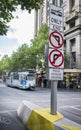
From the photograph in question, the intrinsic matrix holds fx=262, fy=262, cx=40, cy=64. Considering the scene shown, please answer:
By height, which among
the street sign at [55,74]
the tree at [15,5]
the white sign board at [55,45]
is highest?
the tree at [15,5]

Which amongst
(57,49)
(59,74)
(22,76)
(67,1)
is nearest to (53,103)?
(59,74)

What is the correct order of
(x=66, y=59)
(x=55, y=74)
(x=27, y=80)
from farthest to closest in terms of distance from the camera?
(x=66, y=59) → (x=27, y=80) → (x=55, y=74)

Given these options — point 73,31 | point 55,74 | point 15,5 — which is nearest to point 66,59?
point 73,31

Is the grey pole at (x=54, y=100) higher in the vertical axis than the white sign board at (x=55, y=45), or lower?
lower

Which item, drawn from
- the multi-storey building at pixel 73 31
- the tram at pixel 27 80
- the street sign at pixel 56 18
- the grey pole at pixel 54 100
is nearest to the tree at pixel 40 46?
the multi-storey building at pixel 73 31

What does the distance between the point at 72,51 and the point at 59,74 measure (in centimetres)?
4471

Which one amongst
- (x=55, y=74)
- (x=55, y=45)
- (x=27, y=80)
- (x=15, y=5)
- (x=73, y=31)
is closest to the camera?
(x=55, y=74)

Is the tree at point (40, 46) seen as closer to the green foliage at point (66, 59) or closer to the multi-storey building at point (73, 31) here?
the multi-storey building at point (73, 31)

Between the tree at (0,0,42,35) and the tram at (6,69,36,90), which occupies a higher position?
the tree at (0,0,42,35)

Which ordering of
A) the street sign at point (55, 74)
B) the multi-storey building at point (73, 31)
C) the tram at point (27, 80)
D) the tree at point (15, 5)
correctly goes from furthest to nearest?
the multi-storey building at point (73, 31)
the tram at point (27, 80)
the tree at point (15, 5)
the street sign at point (55, 74)

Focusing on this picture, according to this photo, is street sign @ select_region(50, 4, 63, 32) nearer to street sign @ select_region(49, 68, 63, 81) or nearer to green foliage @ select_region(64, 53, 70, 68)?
street sign @ select_region(49, 68, 63, 81)

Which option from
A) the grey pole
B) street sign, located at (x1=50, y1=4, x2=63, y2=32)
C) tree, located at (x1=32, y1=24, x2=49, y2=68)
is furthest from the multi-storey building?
the grey pole

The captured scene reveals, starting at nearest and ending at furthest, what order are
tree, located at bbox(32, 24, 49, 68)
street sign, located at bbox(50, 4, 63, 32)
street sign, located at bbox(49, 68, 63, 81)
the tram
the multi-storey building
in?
1. street sign, located at bbox(49, 68, 63, 81)
2. street sign, located at bbox(50, 4, 63, 32)
3. the tram
4. tree, located at bbox(32, 24, 49, 68)
5. the multi-storey building

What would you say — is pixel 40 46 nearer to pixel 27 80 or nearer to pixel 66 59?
pixel 66 59
